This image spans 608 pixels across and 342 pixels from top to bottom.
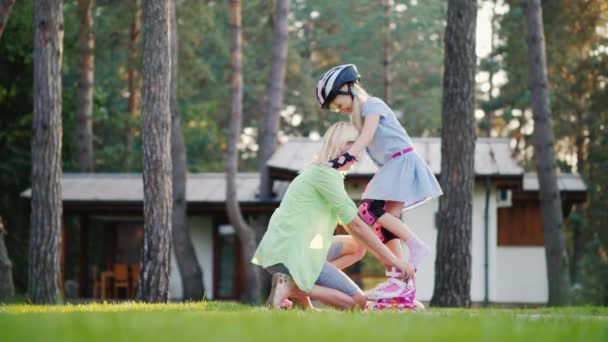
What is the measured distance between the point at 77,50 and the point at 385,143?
2270cm

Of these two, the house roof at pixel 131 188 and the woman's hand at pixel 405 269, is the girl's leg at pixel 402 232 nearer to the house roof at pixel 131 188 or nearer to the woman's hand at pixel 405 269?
the woman's hand at pixel 405 269

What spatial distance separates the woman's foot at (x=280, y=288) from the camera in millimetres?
7102

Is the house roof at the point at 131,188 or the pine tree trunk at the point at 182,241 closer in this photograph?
the pine tree trunk at the point at 182,241

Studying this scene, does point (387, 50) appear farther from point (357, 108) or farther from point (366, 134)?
point (366, 134)

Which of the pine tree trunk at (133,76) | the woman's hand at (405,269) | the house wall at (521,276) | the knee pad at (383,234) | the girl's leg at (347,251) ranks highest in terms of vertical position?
the pine tree trunk at (133,76)

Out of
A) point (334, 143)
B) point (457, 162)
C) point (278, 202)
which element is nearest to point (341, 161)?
point (334, 143)

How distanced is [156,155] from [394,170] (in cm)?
539

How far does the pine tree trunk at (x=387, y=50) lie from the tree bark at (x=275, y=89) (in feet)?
41.4

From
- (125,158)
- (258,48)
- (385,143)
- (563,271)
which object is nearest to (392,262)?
(385,143)

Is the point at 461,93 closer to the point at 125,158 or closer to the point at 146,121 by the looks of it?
the point at 146,121

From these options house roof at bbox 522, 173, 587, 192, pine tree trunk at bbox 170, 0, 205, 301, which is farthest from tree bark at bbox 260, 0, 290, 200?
house roof at bbox 522, 173, 587, 192

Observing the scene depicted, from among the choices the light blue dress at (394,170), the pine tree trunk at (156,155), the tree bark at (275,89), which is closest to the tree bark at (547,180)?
the tree bark at (275,89)

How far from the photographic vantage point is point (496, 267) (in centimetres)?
2348

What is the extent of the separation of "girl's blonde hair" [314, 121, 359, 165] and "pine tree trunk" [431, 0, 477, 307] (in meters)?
5.38
